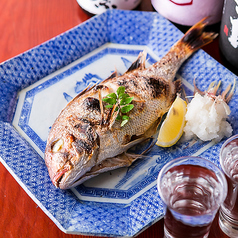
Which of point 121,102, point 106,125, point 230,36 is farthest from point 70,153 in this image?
point 230,36

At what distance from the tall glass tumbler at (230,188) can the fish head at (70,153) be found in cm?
51

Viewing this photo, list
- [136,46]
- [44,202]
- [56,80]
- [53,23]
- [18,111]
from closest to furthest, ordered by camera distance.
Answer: [44,202]
[18,111]
[56,80]
[136,46]
[53,23]

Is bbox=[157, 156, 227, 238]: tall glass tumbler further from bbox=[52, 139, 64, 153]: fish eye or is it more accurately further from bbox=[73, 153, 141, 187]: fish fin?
bbox=[52, 139, 64, 153]: fish eye

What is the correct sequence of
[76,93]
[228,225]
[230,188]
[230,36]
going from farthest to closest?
[76,93] → [230,36] → [228,225] → [230,188]

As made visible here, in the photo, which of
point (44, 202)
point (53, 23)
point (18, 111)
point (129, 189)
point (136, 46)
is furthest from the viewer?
point (53, 23)

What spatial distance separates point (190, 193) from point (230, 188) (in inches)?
5.5

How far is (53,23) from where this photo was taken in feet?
7.30

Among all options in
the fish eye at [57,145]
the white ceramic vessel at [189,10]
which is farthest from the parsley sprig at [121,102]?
the white ceramic vessel at [189,10]

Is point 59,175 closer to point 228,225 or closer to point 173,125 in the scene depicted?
point 173,125

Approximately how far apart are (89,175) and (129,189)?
18 centimetres

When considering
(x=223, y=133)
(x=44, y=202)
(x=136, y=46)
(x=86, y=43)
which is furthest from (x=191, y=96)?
(x=44, y=202)

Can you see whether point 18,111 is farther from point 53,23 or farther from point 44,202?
point 53,23

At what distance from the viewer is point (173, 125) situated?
1.55 m

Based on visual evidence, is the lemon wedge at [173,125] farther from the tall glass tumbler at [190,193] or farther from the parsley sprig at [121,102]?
the tall glass tumbler at [190,193]
